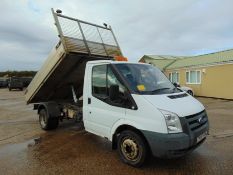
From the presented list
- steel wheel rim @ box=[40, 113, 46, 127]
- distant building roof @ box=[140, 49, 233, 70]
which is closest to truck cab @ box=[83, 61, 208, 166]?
steel wheel rim @ box=[40, 113, 46, 127]

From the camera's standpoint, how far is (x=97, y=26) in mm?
7629

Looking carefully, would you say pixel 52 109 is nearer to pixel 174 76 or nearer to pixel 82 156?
pixel 82 156

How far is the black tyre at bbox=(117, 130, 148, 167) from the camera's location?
15.1 ft

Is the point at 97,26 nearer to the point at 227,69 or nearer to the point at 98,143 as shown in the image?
the point at 98,143

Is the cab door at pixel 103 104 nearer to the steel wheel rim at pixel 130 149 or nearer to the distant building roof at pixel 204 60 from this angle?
the steel wheel rim at pixel 130 149

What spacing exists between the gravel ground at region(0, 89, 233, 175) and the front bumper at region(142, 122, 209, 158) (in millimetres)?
534

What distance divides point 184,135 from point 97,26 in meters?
4.80

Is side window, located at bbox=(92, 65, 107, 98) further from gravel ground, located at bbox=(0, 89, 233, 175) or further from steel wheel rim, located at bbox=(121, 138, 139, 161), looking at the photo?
gravel ground, located at bbox=(0, 89, 233, 175)

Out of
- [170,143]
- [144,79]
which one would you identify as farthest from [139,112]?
[144,79]

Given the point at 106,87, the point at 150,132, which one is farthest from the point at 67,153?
the point at 150,132

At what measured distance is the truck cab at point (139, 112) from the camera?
429 centimetres

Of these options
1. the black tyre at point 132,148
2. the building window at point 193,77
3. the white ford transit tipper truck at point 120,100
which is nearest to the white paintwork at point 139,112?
the white ford transit tipper truck at point 120,100

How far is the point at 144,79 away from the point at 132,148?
1.57 metres

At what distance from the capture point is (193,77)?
76.0 ft
